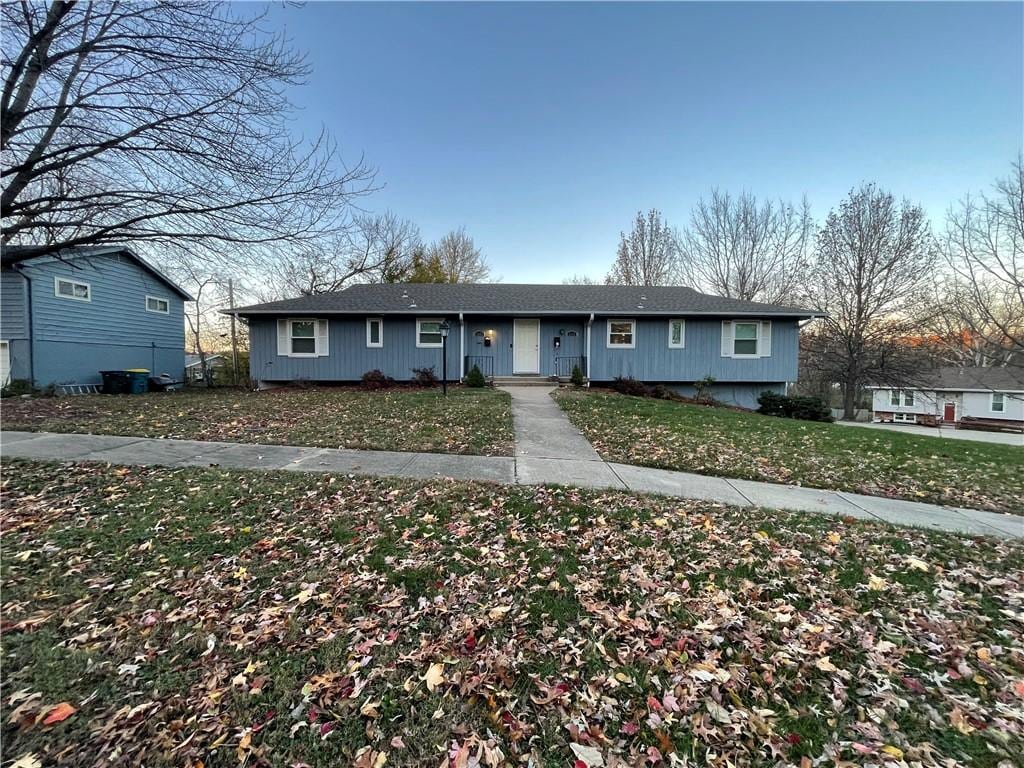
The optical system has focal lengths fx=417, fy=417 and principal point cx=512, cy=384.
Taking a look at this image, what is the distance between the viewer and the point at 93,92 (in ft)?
22.0

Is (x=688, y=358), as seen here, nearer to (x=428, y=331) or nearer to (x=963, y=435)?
(x=428, y=331)

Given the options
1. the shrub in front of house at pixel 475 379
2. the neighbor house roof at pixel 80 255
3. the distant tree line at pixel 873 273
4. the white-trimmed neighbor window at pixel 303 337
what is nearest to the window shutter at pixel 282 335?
the white-trimmed neighbor window at pixel 303 337

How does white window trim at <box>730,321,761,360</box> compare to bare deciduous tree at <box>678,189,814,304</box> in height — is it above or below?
below

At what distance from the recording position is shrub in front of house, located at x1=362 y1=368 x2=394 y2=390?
14301 millimetres

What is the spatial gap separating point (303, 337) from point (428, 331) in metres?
4.51

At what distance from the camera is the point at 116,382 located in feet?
Result: 47.8

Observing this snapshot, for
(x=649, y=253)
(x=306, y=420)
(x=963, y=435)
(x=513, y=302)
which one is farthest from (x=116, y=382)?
(x=963, y=435)

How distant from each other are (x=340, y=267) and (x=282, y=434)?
2092 centimetres

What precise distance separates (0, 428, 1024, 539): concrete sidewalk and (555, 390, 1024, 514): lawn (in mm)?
428

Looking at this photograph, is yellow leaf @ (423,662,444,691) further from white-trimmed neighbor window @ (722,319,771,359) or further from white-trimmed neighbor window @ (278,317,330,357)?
white-trimmed neighbor window @ (722,319,771,359)

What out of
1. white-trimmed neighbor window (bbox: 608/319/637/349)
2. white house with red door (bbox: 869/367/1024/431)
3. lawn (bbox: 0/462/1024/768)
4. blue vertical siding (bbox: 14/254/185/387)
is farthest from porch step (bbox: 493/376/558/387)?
white house with red door (bbox: 869/367/1024/431)

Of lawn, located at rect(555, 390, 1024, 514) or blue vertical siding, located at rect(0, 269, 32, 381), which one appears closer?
lawn, located at rect(555, 390, 1024, 514)

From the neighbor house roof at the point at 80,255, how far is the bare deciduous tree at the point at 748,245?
28334 mm

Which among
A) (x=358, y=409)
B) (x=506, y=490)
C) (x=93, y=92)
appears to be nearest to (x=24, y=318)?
(x=93, y=92)
